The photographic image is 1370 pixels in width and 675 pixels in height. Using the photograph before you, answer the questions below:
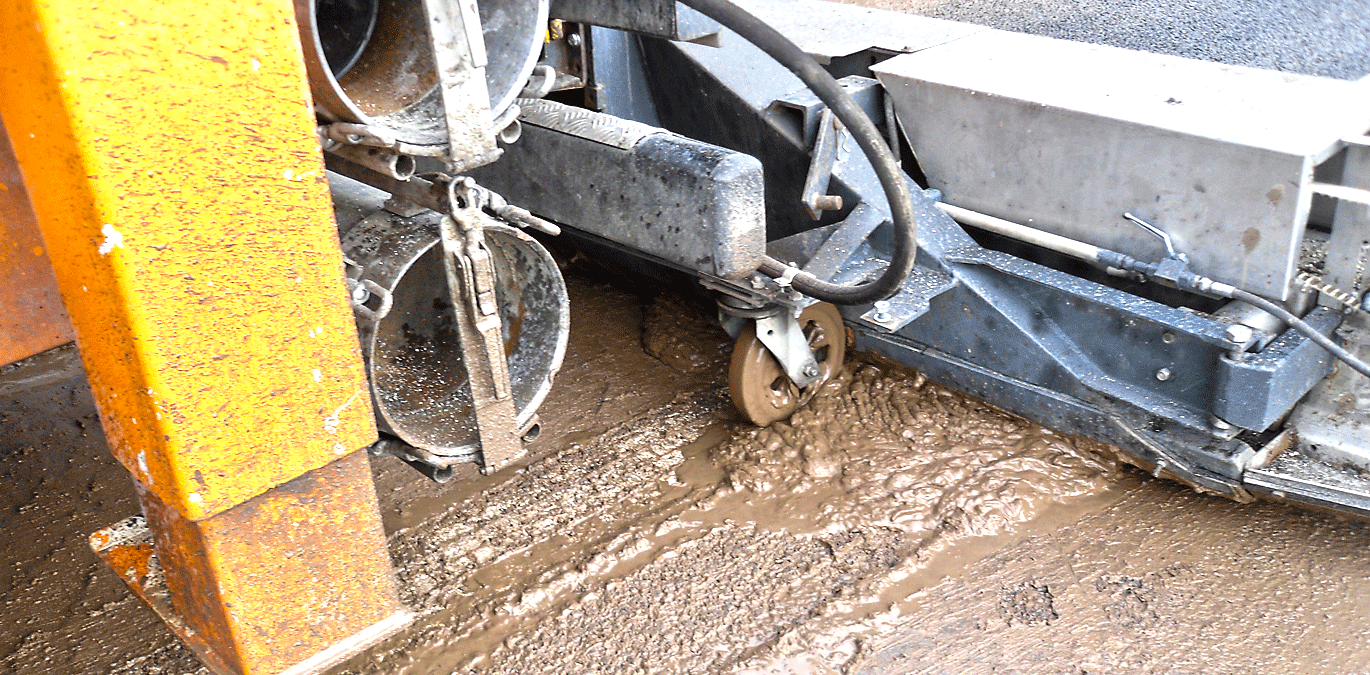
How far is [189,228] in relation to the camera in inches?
49.3

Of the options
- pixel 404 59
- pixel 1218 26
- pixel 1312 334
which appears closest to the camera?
pixel 404 59

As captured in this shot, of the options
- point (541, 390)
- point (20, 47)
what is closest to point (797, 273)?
point (541, 390)

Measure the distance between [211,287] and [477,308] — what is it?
485mm

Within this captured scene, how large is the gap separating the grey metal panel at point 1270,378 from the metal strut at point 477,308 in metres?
1.60

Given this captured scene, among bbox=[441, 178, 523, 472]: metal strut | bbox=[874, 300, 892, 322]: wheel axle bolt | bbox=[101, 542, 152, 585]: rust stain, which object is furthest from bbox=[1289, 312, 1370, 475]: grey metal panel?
bbox=[101, 542, 152, 585]: rust stain

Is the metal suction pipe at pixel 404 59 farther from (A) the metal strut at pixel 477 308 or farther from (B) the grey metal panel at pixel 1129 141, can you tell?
(B) the grey metal panel at pixel 1129 141

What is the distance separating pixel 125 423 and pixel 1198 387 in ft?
7.29

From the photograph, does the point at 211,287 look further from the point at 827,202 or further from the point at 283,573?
the point at 827,202

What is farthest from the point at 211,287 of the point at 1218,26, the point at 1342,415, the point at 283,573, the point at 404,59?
the point at 1218,26

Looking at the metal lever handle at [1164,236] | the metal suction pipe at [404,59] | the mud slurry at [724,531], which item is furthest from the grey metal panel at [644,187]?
the metal lever handle at [1164,236]

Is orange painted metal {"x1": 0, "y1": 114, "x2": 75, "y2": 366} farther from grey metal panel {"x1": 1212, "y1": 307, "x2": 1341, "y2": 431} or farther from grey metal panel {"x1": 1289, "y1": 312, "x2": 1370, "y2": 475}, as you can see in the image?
grey metal panel {"x1": 1289, "y1": 312, "x2": 1370, "y2": 475}

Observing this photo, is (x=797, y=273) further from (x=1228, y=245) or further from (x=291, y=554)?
(x=291, y=554)

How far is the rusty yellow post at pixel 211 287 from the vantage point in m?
1.17

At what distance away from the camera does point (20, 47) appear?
1.14 m
